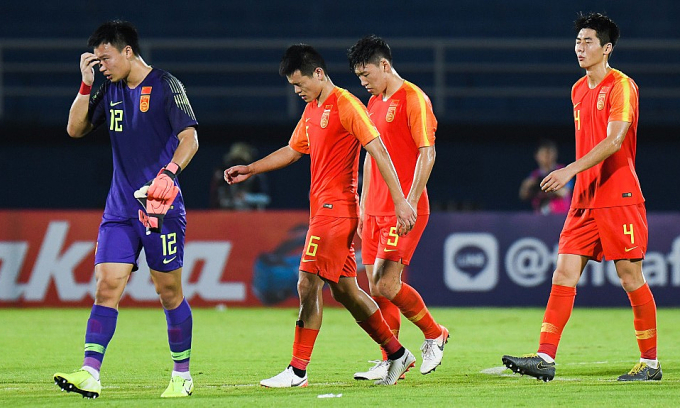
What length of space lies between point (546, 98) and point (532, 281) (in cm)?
568

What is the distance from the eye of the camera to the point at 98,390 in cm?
624

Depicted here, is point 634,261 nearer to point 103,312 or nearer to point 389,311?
point 389,311

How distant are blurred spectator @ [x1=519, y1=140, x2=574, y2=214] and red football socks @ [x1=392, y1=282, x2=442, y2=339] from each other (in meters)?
7.01

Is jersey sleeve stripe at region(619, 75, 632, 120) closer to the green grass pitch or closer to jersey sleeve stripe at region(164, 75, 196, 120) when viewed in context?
the green grass pitch

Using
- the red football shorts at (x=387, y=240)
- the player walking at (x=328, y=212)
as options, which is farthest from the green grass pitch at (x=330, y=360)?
the red football shorts at (x=387, y=240)

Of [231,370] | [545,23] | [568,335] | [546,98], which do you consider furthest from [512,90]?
[231,370]

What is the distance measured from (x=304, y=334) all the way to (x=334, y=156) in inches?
45.4

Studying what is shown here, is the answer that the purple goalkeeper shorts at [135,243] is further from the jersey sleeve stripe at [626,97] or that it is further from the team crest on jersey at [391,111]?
the jersey sleeve stripe at [626,97]

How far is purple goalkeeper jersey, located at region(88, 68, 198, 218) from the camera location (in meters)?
6.55

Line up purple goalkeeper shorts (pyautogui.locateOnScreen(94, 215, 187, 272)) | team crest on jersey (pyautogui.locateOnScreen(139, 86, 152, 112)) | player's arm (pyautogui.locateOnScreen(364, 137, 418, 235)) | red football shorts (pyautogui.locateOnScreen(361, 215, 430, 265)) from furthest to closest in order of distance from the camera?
red football shorts (pyautogui.locateOnScreen(361, 215, 430, 265)) → player's arm (pyautogui.locateOnScreen(364, 137, 418, 235)) → team crest on jersey (pyautogui.locateOnScreen(139, 86, 152, 112)) → purple goalkeeper shorts (pyautogui.locateOnScreen(94, 215, 187, 272))

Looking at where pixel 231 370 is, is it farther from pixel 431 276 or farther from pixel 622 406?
pixel 431 276

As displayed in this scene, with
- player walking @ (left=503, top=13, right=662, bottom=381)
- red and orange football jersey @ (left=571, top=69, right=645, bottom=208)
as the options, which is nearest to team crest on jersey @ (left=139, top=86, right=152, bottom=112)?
player walking @ (left=503, top=13, right=662, bottom=381)

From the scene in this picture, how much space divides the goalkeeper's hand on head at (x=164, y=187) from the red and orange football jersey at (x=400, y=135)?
1893 millimetres

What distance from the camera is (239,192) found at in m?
15.5
